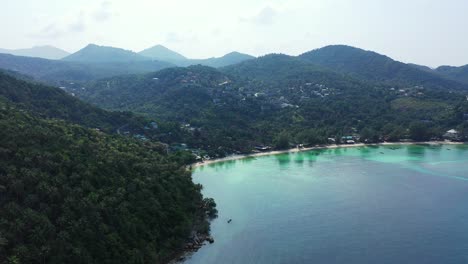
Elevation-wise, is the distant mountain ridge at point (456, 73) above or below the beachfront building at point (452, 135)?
above

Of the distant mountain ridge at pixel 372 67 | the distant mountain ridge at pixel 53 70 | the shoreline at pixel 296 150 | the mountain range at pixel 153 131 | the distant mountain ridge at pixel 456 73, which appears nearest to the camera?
the mountain range at pixel 153 131

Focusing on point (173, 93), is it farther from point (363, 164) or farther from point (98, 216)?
point (98, 216)

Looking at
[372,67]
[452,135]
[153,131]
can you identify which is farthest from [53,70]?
[452,135]

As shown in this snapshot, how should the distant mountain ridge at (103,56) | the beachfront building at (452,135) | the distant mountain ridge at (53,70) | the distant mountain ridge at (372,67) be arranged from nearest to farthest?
the beachfront building at (452,135), the distant mountain ridge at (372,67), the distant mountain ridge at (53,70), the distant mountain ridge at (103,56)

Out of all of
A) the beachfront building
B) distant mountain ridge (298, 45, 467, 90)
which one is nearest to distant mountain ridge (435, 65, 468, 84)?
distant mountain ridge (298, 45, 467, 90)

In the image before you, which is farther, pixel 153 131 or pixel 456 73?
pixel 456 73

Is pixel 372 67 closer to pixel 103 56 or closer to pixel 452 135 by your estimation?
pixel 452 135

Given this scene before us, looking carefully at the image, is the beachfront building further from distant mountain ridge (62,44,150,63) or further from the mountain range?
distant mountain ridge (62,44,150,63)

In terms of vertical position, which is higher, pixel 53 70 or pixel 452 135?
pixel 53 70

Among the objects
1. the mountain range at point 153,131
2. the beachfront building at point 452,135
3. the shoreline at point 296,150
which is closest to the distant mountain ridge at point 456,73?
the mountain range at point 153,131

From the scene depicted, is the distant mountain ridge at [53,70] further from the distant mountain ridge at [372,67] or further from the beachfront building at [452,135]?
the beachfront building at [452,135]
